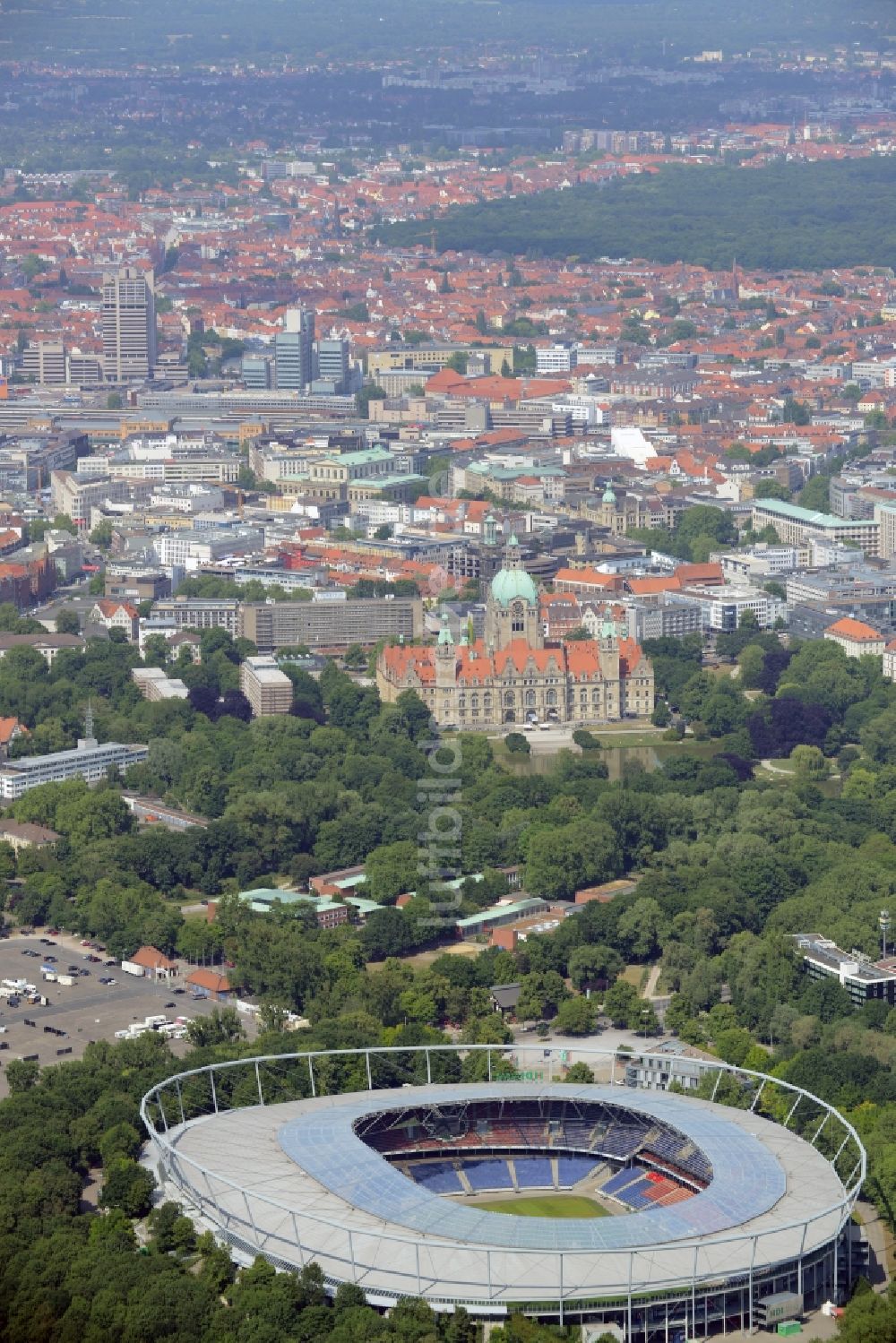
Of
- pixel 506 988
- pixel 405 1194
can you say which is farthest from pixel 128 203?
pixel 405 1194

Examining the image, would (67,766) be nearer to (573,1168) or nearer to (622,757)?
(622,757)

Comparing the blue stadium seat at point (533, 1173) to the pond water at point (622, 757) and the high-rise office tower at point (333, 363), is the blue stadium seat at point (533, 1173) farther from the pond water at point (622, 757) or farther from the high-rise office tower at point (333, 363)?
the high-rise office tower at point (333, 363)

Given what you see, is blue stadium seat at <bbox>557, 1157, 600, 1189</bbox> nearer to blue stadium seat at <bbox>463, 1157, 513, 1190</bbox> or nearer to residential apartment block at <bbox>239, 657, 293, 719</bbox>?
blue stadium seat at <bbox>463, 1157, 513, 1190</bbox>

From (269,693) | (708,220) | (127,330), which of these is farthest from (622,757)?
(708,220)

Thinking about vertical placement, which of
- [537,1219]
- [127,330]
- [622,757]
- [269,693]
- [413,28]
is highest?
[413,28]

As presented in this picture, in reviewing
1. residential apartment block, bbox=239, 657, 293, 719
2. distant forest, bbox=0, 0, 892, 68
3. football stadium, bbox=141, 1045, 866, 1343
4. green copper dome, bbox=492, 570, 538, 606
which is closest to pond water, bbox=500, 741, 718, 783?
residential apartment block, bbox=239, 657, 293, 719

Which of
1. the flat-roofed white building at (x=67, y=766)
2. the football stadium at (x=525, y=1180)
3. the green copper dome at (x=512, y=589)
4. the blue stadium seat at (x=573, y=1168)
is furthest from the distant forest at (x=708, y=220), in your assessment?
the blue stadium seat at (x=573, y=1168)

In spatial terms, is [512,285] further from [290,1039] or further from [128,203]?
[290,1039]
